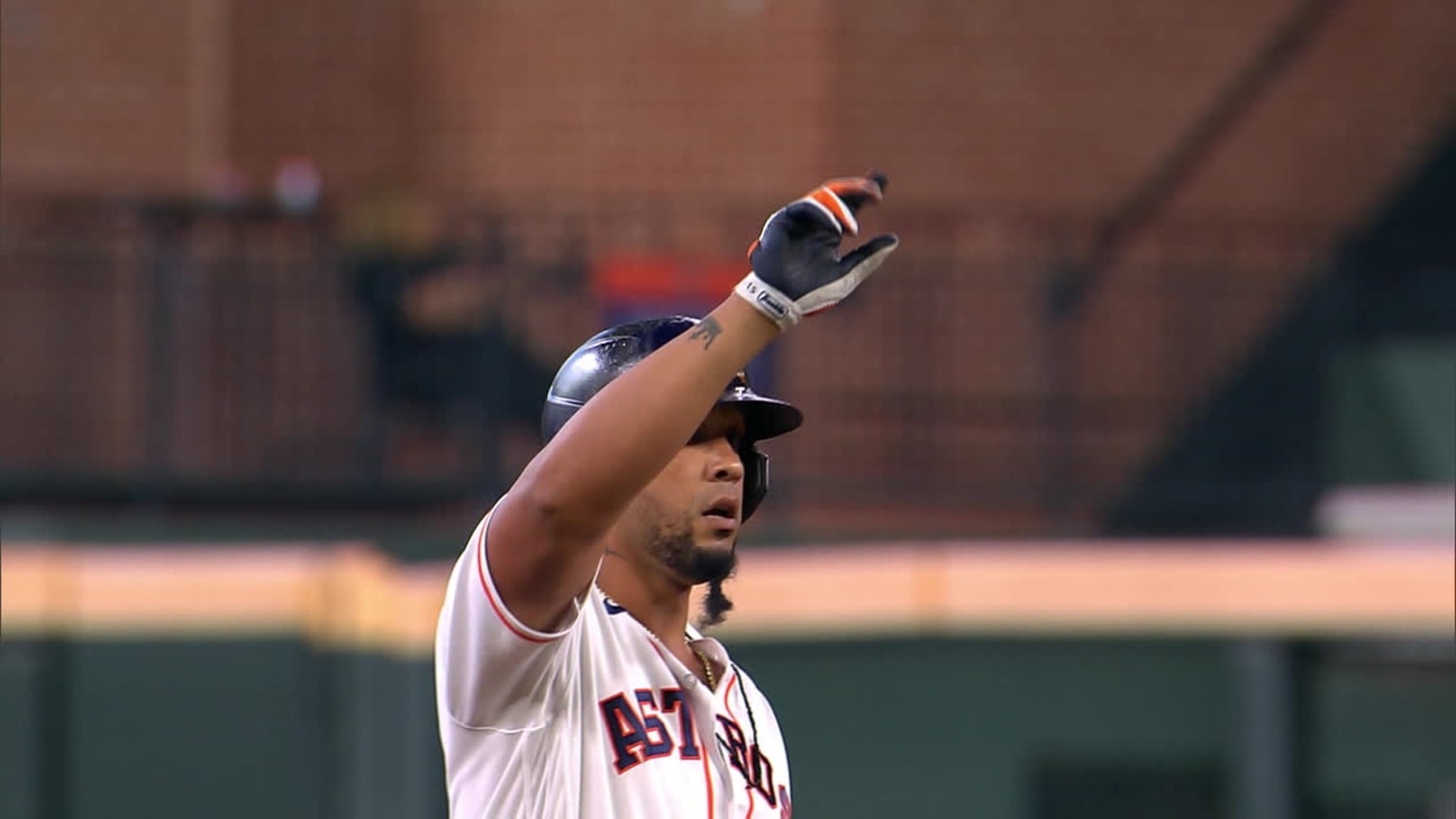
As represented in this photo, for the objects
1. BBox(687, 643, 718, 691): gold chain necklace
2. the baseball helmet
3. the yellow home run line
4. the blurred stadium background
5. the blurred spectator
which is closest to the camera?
the baseball helmet

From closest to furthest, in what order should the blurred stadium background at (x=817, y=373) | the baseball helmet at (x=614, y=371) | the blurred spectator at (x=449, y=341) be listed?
1. the baseball helmet at (x=614, y=371)
2. the blurred stadium background at (x=817, y=373)
3. the blurred spectator at (x=449, y=341)

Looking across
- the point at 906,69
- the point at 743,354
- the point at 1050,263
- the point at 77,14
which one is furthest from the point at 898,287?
the point at 743,354

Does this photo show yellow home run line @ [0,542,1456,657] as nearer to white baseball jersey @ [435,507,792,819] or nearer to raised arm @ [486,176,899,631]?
white baseball jersey @ [435,507,792,819]

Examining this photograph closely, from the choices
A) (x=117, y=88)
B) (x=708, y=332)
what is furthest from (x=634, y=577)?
(x=117, y=88)

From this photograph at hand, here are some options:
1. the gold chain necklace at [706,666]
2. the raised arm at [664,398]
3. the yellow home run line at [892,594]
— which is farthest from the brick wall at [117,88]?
the raised arm at [664,398]

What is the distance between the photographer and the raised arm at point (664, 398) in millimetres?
2670

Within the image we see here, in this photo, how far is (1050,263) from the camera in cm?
950

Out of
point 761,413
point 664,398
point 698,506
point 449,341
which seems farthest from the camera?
point 449,341

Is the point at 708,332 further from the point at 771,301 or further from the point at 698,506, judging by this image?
the point at 698,506

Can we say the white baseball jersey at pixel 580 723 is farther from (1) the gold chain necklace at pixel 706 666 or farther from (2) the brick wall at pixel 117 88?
(2) the brick wall at pixel 117 88

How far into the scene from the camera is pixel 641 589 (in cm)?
328

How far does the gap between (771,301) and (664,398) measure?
0.17 metres

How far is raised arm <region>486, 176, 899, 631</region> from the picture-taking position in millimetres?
2670

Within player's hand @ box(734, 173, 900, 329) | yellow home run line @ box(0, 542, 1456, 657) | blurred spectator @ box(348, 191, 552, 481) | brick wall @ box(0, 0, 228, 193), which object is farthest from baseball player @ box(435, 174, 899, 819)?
brick wall @ box(0, 0, 228, 193)
